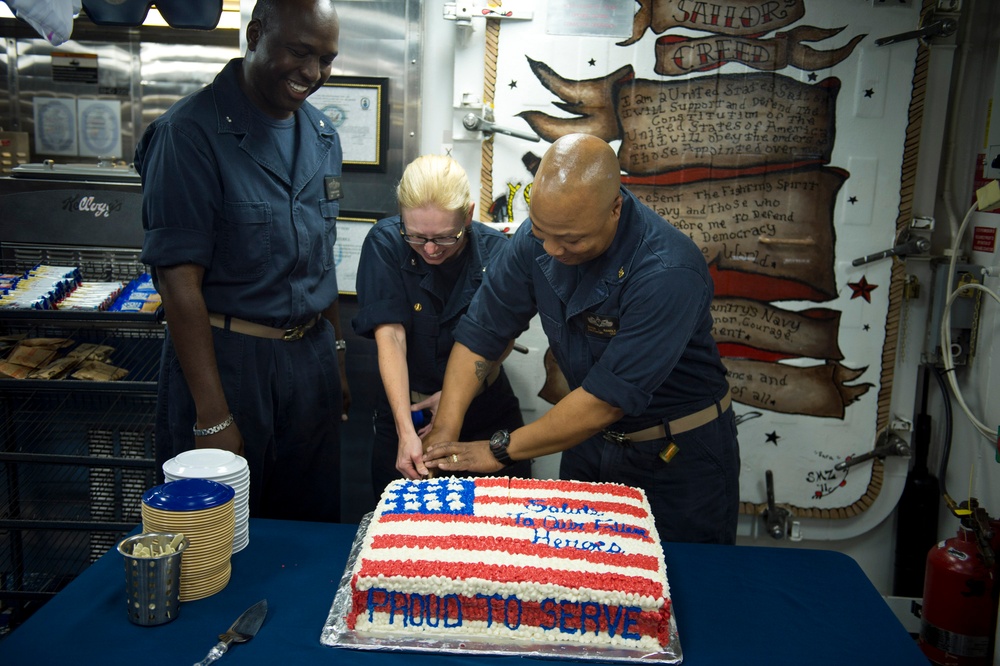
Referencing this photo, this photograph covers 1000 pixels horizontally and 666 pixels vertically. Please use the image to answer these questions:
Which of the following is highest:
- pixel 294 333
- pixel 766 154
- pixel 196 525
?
pixel 766 154

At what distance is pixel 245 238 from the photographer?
233 cm

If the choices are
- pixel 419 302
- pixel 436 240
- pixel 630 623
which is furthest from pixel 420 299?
pixel 630 623

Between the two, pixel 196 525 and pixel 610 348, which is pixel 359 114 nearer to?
pixel 610 348

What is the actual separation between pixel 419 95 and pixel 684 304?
166cm

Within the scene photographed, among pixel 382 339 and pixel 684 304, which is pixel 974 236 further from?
pixel 382 339

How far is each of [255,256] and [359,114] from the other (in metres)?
1.10

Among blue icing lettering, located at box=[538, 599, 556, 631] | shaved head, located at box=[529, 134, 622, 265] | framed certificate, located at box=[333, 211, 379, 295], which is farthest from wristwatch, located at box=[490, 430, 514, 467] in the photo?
framed certificate, located at box=[333, 211, 379, 295]

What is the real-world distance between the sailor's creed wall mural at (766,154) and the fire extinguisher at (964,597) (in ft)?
1.96

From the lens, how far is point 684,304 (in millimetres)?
2029

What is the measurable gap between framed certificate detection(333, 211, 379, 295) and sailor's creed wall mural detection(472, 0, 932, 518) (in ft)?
1.61

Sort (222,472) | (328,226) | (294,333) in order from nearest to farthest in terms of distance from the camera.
Result: (222,472), (294,333), (328,226)

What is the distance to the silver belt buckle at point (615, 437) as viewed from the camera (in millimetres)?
2285

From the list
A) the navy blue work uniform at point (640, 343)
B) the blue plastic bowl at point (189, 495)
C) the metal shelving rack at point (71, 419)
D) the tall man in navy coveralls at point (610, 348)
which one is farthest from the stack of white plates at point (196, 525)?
the metal shelving rack at point (71, 419)

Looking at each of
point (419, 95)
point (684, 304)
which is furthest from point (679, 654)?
point (419, 95)
